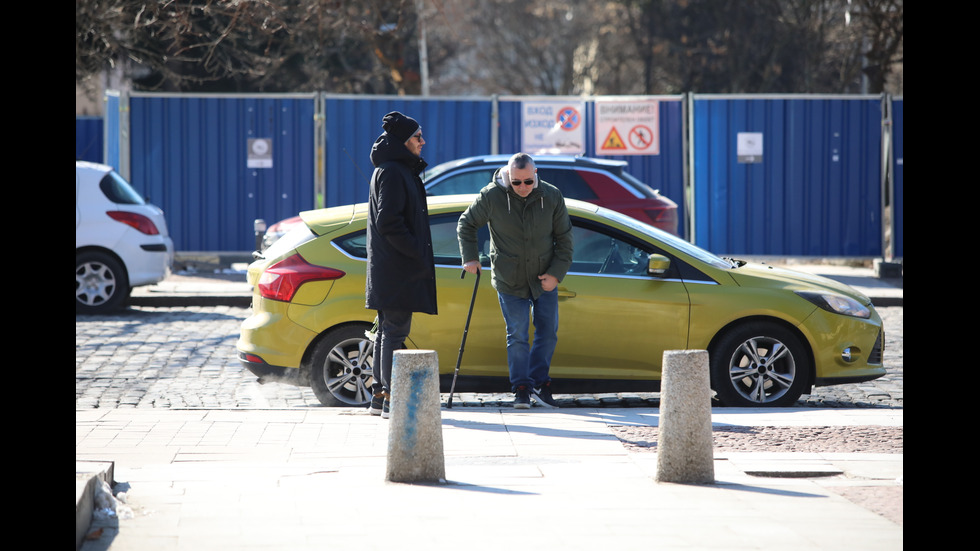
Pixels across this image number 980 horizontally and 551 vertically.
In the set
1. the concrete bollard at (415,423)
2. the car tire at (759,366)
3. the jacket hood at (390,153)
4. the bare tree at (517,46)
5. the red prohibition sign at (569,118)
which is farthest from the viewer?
the red prohibition sign at (569,118)

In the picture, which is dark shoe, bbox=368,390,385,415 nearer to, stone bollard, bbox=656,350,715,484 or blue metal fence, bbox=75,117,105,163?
stone bollard, bbox=656,350,715,484

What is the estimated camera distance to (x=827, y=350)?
8055 mm

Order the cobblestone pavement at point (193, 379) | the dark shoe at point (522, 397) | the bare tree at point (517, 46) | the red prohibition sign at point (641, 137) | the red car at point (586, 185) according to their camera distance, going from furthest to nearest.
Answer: the red prohibition sign at point (641, 137)
the bare tree at point (517, 46)
the red car at point (586, 185)
the cobblestone pavement at point (193, 379)
the dark shoe at point (522, 397)

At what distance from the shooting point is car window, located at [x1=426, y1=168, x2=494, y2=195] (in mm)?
14039

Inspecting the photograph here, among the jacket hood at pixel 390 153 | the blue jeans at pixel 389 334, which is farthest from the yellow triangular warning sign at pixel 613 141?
the blue jeans at pixel 389 334

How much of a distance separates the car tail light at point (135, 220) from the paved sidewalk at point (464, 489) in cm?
583

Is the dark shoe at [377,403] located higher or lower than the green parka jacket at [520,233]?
lower

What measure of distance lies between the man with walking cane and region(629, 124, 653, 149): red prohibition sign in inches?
410

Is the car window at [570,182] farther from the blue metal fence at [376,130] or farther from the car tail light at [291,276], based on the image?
the car tail light at [291,276]

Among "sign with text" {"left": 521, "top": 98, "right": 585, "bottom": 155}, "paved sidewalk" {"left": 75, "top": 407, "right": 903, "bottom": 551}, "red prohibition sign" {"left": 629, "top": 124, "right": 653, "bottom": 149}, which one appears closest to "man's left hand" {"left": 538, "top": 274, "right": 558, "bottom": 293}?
"paved sidewalk" {"left": 75, "top": 407, "right": 903, "bottom": 551}

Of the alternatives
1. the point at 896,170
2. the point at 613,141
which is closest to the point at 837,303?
the point at 613,141

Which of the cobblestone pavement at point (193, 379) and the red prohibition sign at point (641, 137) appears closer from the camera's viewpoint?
the cobblestone pavement at point (193, 379)

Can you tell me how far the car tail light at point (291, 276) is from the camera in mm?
8008
